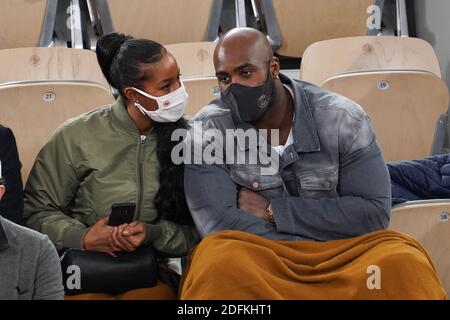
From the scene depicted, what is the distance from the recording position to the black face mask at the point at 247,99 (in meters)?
1.47

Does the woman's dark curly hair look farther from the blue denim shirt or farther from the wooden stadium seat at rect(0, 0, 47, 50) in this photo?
the wooden stadium seat at rect(0, 0, 47, 50)

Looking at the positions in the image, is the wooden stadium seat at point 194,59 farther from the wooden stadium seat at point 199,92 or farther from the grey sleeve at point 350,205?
the grey sleeve at point 350,205

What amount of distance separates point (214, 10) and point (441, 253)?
3.86 feet

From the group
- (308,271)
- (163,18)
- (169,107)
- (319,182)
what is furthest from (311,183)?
(163,18)

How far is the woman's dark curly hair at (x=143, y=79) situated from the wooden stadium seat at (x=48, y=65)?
0.51 m

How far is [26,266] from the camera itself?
3.99 ft

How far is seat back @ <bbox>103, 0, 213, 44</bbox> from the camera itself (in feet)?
8.07

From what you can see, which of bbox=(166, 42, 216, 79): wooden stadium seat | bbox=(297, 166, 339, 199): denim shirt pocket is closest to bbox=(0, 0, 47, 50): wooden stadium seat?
bbox=(166, 42, 216, 79): wooden stadium seat

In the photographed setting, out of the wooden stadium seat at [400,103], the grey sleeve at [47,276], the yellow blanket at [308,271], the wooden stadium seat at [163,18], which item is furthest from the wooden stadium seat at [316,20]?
the grey sleeve at [47,276]

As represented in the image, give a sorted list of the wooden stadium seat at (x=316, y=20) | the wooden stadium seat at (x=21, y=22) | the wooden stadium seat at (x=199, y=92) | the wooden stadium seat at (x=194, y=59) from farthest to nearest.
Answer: the wooden stadium seat at (x=316, y=20)
the wooden stadium seat at (x=21, y=22)
the wooden stadium seat at (x=194, y=59)
the wooden stadium seat at (x=199, y=92)

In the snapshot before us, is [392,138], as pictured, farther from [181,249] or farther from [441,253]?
[181,249]

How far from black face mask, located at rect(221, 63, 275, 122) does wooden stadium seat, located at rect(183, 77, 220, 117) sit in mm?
428
